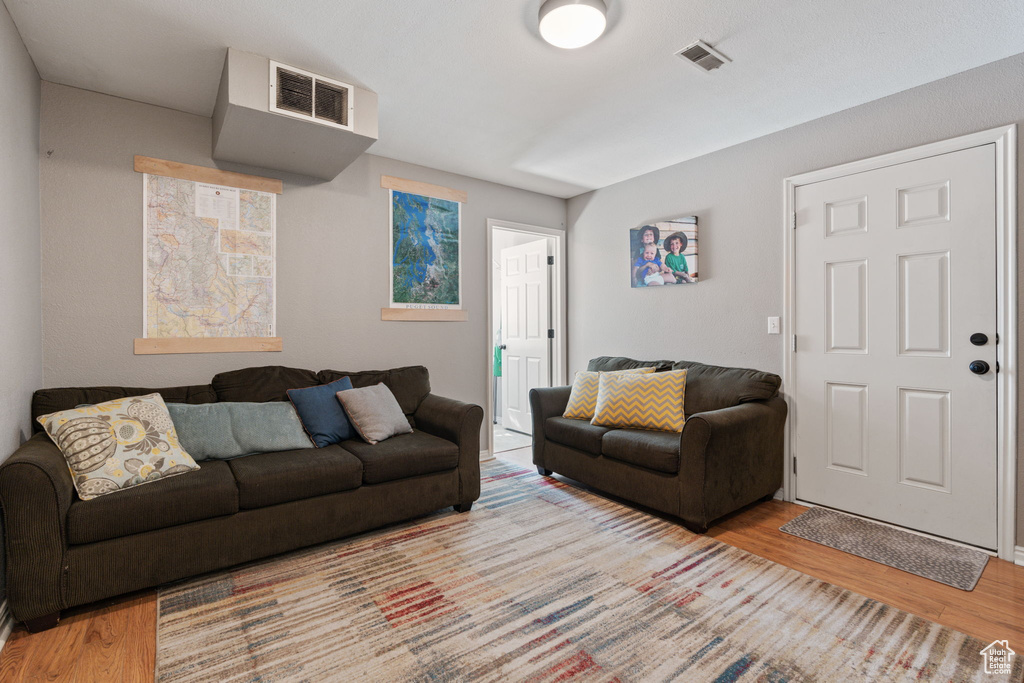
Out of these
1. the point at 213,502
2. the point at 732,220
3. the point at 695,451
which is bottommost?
the point at 213,502

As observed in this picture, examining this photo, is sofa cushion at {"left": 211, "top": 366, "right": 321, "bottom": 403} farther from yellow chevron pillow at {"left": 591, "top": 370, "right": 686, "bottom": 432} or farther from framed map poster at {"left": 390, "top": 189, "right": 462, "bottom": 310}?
yellow chevron pillow at {"left": 591, "top": 370, "right": 686, "bottom": 432}

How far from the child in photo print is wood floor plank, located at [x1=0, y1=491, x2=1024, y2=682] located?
2.02m

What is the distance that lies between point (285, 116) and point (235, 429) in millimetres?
1663

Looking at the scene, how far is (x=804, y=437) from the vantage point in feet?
10.3

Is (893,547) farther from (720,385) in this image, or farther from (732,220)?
(732,220)

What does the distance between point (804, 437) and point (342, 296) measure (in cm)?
332

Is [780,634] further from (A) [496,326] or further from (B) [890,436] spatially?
(A) [496,326]

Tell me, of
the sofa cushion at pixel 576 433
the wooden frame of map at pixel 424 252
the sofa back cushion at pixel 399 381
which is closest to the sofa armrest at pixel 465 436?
the sofa back cushion at pixel 399 381

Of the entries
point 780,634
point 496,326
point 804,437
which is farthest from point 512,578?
point 496,326

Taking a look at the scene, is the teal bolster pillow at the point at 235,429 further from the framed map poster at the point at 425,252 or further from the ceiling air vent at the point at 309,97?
the ceiling air vent at the point at 309,97

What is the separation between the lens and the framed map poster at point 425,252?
3.77 meters

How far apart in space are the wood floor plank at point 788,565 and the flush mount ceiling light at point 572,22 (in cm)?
261

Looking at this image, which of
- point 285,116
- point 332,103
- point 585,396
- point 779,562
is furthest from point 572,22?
point 779,562

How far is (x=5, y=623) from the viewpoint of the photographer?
1776 millimetres
